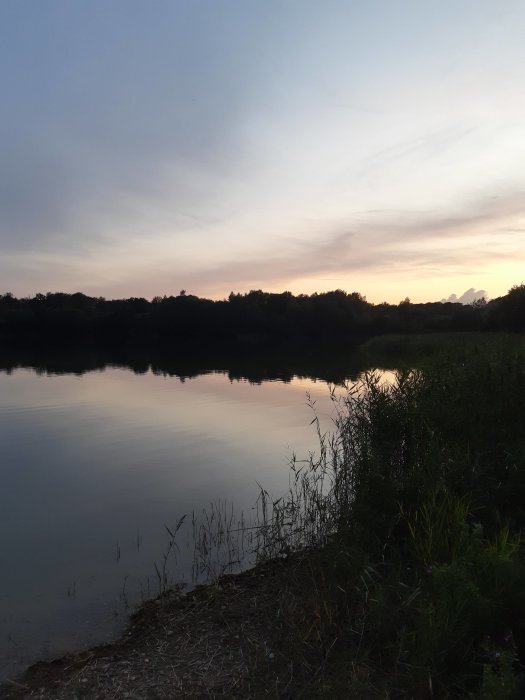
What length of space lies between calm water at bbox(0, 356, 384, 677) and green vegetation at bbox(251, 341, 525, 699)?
6.86 ft

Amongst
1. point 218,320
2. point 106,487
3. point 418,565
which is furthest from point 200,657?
point 218,320

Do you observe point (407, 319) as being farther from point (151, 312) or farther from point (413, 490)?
point (413, 490)

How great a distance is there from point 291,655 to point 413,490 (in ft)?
7.08

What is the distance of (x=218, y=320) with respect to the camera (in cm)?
10638

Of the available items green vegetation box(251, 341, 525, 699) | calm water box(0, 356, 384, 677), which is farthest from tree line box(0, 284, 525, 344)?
green vegetation box(251, 341, 525, 699)

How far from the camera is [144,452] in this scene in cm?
1362

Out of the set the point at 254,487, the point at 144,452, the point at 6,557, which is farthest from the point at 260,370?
the point at 6,557

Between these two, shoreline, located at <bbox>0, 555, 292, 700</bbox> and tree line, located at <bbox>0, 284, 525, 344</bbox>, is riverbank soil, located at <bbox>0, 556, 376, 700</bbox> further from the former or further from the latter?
tree line, located at <bbox>0, 284, 525, 344</bbox>

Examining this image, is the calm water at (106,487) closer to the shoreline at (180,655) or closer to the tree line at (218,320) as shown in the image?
the shoreline at (180,655)

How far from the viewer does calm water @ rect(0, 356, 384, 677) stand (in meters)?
5.80

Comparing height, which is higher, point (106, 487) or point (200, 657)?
point (200, 657)

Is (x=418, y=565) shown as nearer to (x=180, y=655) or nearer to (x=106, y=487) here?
(x=180, y=655)

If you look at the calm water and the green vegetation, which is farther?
the calm water

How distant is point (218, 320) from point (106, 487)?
9654 centimetres
